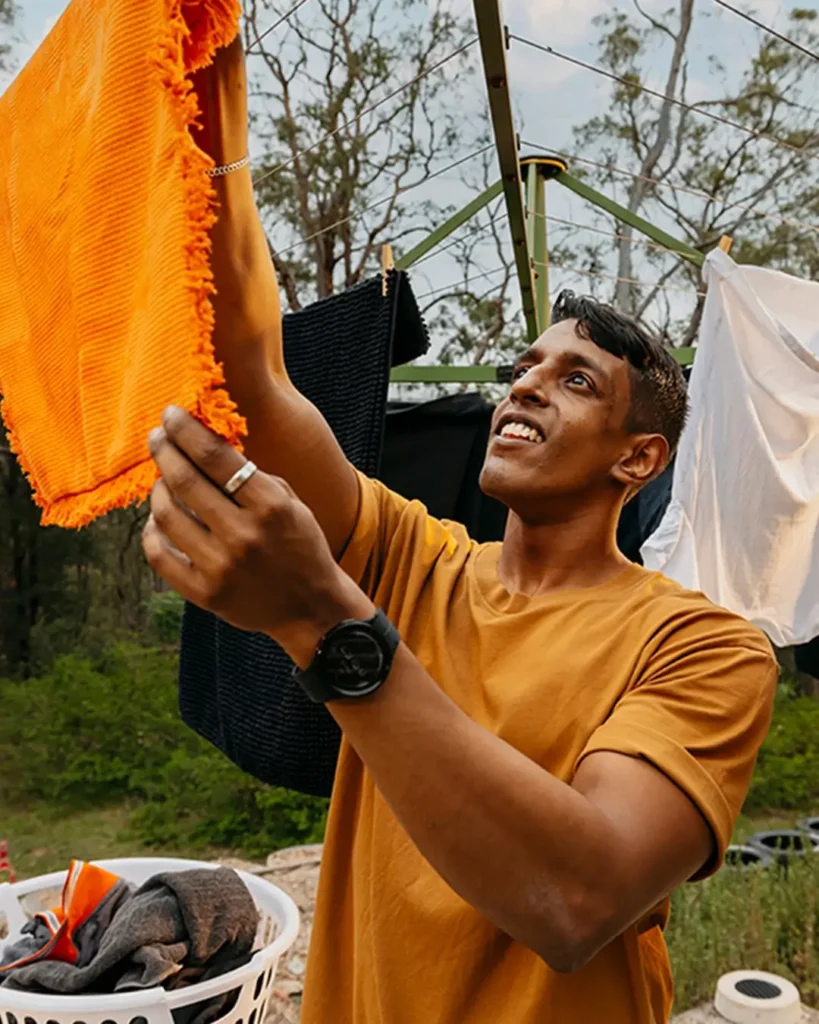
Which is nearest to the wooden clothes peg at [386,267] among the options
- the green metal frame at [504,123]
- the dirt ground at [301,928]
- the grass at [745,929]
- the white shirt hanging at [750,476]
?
the green metal frame at [504,123]

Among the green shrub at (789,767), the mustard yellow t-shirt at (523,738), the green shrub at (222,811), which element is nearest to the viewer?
the mustard yellow t-shirt at (523,738)

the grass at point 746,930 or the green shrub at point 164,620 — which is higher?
the grass at point 746,930

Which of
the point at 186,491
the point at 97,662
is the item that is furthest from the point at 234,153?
the point at 97,662

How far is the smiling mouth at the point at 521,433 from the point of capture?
43.2 inches

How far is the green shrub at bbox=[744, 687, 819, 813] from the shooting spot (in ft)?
19.2

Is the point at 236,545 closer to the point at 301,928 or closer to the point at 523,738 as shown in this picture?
the point at 523,738

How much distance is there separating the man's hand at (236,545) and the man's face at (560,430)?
0.51m

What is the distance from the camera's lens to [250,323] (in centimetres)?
81

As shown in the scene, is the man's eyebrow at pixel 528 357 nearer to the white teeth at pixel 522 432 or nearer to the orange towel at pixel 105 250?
the white teeth at pixel 522 432

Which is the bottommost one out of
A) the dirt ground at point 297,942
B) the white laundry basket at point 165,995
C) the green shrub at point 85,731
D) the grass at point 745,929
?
the green shrub at point 85,731

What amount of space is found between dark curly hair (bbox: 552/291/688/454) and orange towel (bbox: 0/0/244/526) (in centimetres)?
61

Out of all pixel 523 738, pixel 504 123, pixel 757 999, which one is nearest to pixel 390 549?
pixel 523 738

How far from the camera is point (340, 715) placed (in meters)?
0.61

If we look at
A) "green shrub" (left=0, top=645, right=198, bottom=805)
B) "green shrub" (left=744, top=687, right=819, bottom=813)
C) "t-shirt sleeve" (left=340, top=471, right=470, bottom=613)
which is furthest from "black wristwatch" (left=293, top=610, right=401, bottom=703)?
"green shrub" (left=744, top=687, right=819, bottom=813)
